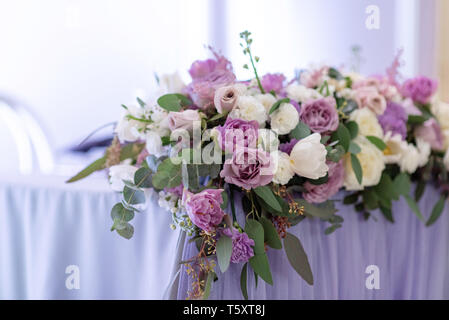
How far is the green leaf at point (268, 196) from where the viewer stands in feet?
2.32

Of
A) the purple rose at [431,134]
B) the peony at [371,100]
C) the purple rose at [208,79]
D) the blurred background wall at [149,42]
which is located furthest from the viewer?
the blurred background wall at [149,42]

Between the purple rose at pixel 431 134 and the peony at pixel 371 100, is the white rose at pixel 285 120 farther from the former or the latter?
the purple rose at pixel 431 134

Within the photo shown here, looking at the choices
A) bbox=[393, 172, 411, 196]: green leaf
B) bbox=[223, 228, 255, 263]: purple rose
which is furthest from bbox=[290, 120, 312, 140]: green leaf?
bbox=[393, 172, 411, 196]: green leaf

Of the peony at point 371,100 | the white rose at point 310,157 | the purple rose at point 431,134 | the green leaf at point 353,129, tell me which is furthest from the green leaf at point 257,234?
the purple rose at point 431,134

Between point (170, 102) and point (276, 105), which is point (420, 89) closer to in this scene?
point (276, 105)

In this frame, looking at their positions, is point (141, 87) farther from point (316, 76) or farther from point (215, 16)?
point (316, 76)

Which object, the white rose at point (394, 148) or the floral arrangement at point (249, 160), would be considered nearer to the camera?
the floral arrangement at point (249, 160)

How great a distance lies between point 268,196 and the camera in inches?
28.1

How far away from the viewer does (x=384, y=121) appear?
99 cm

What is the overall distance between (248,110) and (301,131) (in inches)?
4.5

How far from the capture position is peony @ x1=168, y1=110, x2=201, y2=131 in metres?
0.73

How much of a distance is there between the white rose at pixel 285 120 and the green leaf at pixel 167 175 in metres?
0.19

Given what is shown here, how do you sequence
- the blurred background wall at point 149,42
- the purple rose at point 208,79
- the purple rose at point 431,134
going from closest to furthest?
the purple rose at point 208,79 < the purple rose at point 431,134 < the blurred background wall at point 149,42
